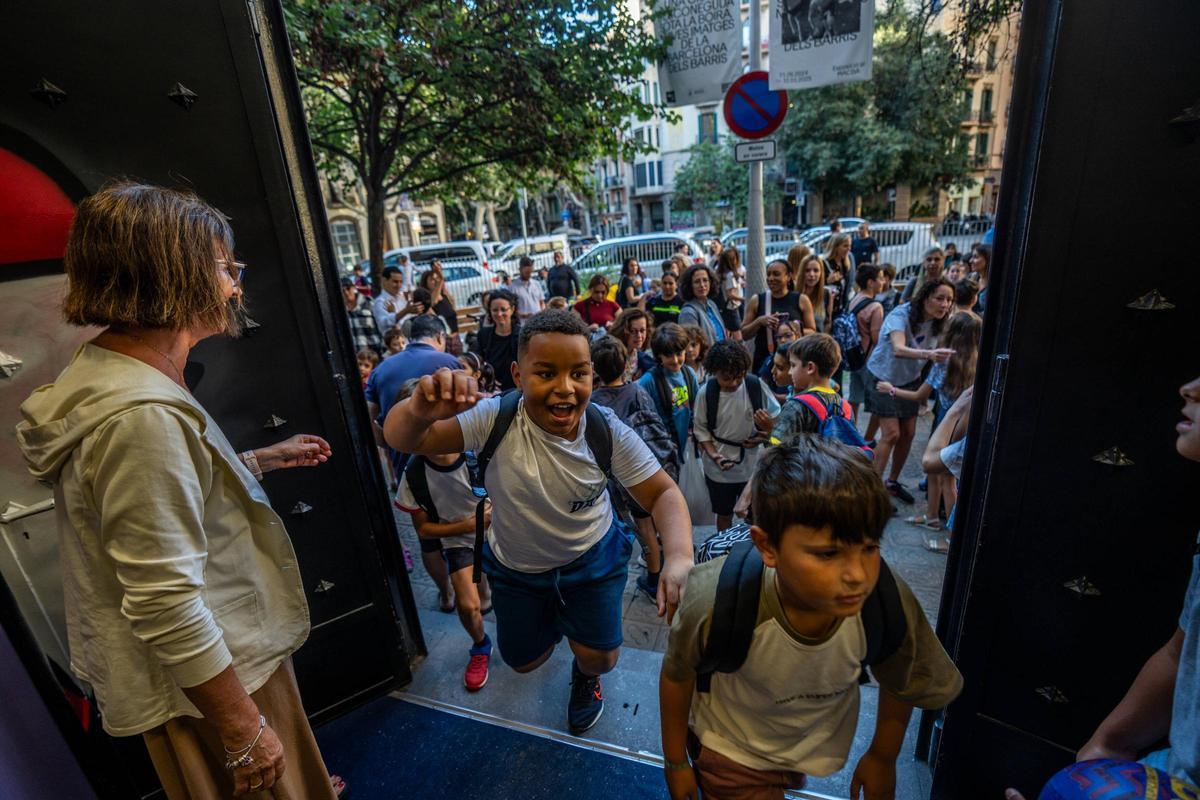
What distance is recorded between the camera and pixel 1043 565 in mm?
1623

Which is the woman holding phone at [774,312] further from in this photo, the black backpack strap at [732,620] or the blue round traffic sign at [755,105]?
the black backpack strap at [732,620]

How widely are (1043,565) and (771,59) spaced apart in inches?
190

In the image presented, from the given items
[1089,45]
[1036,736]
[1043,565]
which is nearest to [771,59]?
[1089,45]

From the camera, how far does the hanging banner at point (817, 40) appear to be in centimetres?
480

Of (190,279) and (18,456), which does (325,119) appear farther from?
(190,279)

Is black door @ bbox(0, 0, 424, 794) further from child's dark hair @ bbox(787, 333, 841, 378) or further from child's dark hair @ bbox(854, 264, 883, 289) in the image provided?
child's dark hair @ bbox(854, 264, 883, 289)

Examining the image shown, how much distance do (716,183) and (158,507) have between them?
35049 millimetres

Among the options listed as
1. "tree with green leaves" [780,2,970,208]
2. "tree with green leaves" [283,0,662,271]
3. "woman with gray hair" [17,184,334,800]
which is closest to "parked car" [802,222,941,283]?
"tree with green leaves" [283,0,662,271]

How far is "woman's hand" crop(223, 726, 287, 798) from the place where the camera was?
4.31ft

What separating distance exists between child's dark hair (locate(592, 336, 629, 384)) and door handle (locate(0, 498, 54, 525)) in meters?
2.46

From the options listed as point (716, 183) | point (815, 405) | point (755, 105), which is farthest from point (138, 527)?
point (716, 183)

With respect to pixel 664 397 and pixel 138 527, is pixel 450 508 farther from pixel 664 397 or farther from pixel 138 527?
pixel 138 527

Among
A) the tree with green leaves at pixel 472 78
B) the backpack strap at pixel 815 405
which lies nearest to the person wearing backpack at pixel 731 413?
the backpack strap at pixel 815 405

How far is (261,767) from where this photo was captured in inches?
52.6
